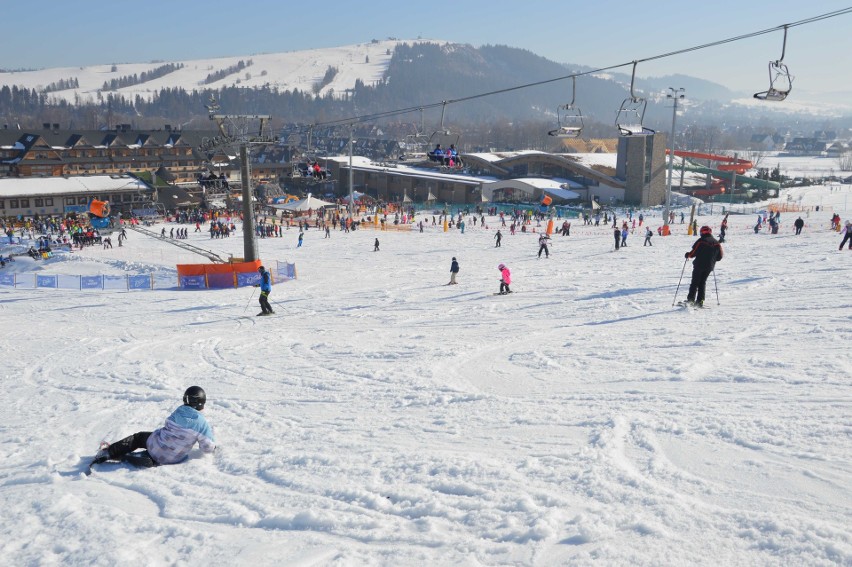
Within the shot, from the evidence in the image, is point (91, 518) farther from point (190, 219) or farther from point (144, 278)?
point (190, 219)

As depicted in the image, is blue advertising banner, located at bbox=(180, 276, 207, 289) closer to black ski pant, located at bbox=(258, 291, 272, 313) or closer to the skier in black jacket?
black ski pant, located at bbox=(258, 291, 272, 313)

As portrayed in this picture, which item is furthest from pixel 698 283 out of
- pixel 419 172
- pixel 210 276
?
pixel 419 172

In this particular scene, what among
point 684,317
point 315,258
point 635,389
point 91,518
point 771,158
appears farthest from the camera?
point 771,158

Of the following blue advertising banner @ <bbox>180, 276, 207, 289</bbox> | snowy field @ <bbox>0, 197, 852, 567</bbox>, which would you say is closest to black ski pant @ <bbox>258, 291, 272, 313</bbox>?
snowy field @ <bbox>0, 197, 852, 567</bbox>

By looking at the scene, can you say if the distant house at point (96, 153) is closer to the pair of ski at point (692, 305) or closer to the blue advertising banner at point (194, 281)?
the blue advertising banner at point (194, 281)

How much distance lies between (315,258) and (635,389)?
21.0 metres

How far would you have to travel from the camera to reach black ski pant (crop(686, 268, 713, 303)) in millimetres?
10773

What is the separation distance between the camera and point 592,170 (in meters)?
63.2

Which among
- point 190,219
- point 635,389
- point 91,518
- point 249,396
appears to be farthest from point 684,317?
point 190,219

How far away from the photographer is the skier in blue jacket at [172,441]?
5281 millimetres

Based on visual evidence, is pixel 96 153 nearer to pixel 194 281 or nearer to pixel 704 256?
pixel 194 281

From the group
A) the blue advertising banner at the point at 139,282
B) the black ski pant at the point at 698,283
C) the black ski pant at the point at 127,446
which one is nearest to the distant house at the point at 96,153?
the blue advertising banner at the point at 139,282

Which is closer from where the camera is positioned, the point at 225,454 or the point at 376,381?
the point at 225,454

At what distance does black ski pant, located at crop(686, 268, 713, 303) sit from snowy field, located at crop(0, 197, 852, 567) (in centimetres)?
46
